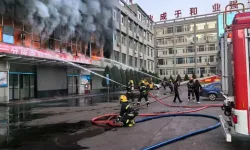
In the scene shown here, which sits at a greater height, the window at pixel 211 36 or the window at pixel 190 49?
the window at pixel 211 36

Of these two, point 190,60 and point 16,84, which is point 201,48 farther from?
point 16,84

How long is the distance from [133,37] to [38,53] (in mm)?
27341

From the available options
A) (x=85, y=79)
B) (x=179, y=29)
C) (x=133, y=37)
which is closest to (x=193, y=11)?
(x=179, y=29)

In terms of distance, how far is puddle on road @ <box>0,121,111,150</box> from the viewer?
5.91 metres

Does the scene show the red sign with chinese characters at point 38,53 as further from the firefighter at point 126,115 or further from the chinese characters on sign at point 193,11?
the chinese characters on sign at point 193,11

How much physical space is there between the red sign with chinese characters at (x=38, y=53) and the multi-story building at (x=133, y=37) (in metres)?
8.72

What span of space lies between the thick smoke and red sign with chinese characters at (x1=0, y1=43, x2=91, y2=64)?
6.08 feet

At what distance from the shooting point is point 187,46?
6538 cm

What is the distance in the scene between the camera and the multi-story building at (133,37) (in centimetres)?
3844

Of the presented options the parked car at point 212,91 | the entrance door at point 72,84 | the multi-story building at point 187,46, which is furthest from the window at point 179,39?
the parked car at point 212,91

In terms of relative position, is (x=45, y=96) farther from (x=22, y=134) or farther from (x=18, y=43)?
(x=22, y=134)

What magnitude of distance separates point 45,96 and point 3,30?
7.21 meters

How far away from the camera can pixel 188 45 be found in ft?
214

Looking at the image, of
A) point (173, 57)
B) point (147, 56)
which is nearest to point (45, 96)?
point (147, 56)
